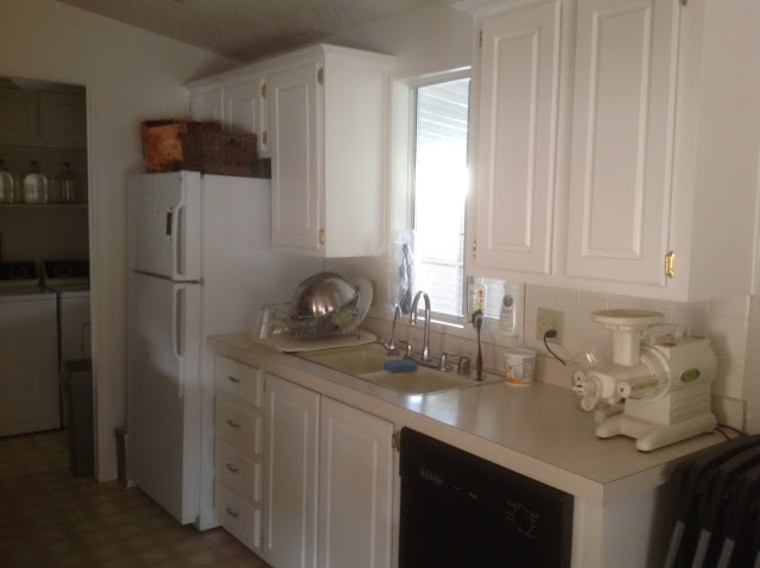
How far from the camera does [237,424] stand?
299 centimetres

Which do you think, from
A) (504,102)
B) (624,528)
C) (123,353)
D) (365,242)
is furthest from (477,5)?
(123,353)

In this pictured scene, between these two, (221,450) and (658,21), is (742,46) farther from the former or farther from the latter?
(221,450)

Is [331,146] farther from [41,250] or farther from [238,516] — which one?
[41,250]

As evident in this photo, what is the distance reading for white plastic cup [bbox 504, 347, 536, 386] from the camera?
239 centimetres

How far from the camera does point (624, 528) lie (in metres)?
1.66

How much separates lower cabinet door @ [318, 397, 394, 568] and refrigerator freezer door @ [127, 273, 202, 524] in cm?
92

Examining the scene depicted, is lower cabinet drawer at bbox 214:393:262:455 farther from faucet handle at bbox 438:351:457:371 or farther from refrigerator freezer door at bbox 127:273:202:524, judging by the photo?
faucet handle at bbox 438:351:457:371

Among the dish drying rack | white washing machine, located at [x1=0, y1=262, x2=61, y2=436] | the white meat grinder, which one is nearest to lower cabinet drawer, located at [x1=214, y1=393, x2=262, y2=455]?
the dish drying rack

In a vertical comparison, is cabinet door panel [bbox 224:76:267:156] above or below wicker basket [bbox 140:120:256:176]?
above

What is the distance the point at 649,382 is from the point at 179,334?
2.12 meters

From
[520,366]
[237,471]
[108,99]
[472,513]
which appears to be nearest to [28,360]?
[108,99]

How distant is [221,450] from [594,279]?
6.49 ft

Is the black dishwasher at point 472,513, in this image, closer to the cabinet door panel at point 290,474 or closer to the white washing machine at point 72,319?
the cabinet door panel at point 290,474

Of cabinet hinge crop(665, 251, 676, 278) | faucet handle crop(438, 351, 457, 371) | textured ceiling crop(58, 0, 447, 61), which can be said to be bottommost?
faucet handle crop(438, 351, 457, 371)
